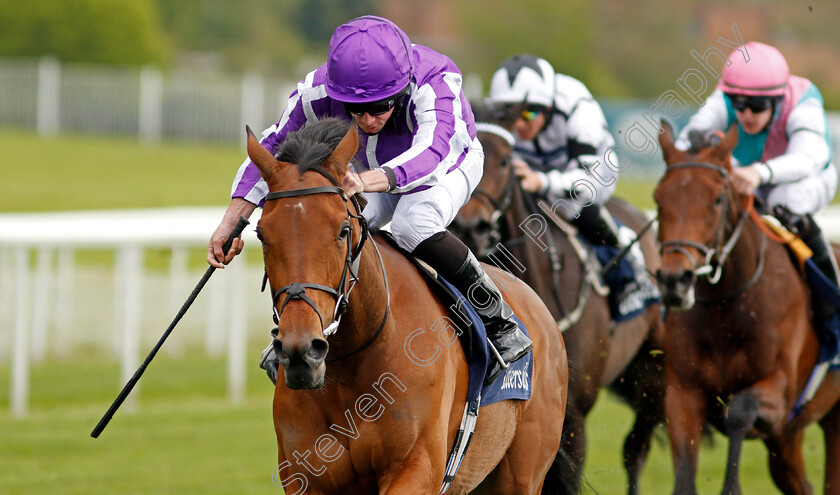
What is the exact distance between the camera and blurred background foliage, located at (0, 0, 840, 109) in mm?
30938

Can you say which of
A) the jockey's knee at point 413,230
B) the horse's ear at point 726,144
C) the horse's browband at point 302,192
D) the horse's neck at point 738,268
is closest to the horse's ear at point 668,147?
the horse's ear at point 726,144

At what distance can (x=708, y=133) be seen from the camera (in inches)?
202

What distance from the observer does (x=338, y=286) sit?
278 cm

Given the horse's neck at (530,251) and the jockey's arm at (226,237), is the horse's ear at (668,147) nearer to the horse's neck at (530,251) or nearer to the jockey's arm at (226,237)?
the horse's neck at (530,251)

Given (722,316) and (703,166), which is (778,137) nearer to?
(703,166)

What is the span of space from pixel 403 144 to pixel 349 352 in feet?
2.59

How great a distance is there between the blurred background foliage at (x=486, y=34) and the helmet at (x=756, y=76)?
1078 inches

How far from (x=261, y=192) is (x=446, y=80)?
2.23 feet

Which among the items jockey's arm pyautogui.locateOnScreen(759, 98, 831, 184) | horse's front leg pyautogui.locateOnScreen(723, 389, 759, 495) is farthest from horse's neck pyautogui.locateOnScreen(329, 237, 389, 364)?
jockey's arm pyautogui.locateOnScreen(759, 98, 831, 184)

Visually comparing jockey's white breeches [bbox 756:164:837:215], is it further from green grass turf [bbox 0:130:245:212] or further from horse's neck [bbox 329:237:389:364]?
green grass turf [bbox 0:130:245:212]

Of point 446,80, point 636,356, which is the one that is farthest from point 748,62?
point 446,80

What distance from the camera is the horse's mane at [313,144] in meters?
2.84

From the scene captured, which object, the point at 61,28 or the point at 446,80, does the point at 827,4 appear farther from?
the point at 446,80

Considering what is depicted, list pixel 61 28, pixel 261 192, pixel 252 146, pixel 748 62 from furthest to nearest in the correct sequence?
pixel 61 28
pixel 748 62
pixel 261 192
pixel 252 146
